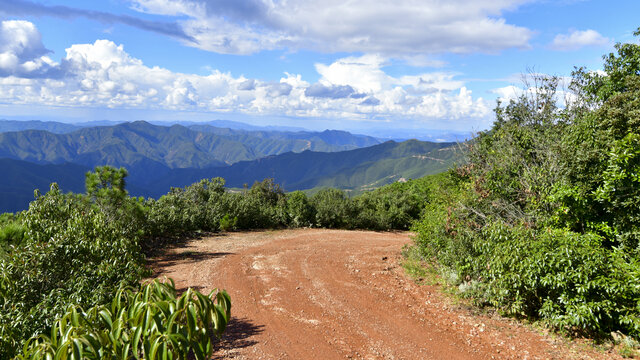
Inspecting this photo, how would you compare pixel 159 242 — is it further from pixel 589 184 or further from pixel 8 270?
pixel 589 184

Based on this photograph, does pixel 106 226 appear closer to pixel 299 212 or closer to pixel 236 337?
pixel 236 337

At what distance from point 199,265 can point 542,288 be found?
11060 mm

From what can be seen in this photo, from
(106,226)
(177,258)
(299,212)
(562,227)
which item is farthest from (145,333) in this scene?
(299,212)

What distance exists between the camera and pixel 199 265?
12.7 metres

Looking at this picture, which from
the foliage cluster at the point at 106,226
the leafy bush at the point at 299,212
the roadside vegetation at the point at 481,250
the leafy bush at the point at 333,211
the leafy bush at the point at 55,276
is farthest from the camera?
the leafy bush at the point at 333,211

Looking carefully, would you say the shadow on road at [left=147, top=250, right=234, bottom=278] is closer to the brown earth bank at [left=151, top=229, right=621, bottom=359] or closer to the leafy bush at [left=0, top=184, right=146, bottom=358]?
the brown earth bank at [left=151, top=229, right=621, bottom=359]

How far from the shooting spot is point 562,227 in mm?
8719

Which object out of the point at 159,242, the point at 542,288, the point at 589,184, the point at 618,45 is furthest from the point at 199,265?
the point at 618,45

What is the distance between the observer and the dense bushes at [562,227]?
21.9 feet

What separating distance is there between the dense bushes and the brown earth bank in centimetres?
79

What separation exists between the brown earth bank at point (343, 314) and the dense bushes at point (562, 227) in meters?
0.79

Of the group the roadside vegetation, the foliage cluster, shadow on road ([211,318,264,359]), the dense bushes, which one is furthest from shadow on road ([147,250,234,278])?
the dense bushes

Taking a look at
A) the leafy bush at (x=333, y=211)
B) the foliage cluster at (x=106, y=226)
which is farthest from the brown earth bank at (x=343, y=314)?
the leafy bush at (x=333, y=211)

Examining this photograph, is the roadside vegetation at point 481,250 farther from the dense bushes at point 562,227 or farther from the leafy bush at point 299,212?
the leafy bush at point 299,212
